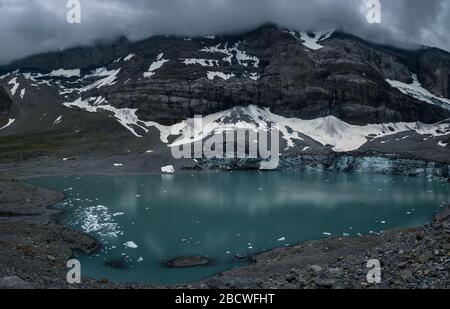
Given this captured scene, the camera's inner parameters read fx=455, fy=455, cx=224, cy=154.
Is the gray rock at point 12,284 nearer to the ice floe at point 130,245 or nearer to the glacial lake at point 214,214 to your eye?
the glacial lake at point 214,214

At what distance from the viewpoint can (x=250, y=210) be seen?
67.6m

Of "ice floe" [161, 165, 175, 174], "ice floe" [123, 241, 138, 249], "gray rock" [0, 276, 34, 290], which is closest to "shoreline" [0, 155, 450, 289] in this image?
"gray rock" [0, 276, 34, 290]

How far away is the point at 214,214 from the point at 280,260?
27819 millimetres

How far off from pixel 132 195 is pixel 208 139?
86284 millimetres

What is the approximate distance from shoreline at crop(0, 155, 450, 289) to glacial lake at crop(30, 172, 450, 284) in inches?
111

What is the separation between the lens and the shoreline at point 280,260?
21.1 metres

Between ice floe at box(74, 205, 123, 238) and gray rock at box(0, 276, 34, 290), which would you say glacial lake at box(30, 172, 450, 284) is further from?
gray rock at box(0, 276, 34, 290)

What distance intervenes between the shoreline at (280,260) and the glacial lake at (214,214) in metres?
2.81

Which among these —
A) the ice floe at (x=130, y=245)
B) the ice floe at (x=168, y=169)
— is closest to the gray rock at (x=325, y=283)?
the ice floe at (x=130, y=245)

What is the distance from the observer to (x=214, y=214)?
63.5 metres

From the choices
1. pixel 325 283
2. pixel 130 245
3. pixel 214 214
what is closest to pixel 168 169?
pixel 214 214

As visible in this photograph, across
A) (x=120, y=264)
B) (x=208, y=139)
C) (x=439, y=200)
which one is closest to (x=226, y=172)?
(x=208, y=139)

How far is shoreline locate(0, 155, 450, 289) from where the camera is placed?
21.1 meters
